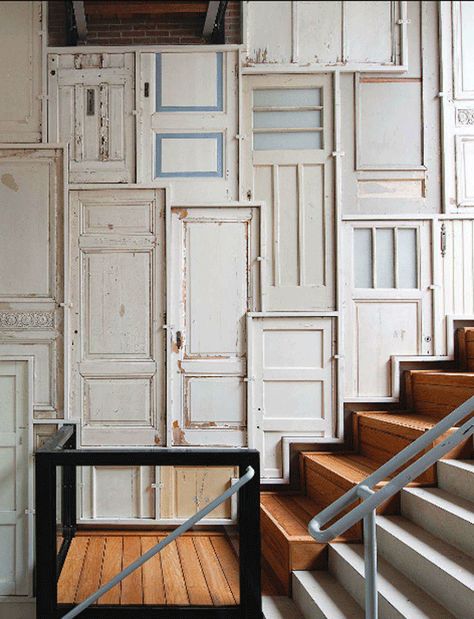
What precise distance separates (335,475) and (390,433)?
1.53 ft

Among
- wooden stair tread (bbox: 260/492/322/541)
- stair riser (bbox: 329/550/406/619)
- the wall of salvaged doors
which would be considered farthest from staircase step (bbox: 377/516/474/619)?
the wall of salvaged doors

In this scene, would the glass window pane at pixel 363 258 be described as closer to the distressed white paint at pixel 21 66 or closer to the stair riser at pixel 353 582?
the stair riser at pixel 353 582

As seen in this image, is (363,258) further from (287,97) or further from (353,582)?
(353,582)

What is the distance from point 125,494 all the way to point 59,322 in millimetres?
1280

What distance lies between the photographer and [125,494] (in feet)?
15.3

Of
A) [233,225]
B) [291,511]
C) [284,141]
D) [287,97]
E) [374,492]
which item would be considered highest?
[287,97]

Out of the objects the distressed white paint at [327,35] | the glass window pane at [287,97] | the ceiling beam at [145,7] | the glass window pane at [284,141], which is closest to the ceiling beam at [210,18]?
the ceiling beam at [145,7]

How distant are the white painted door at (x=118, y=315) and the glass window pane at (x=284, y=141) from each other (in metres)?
0.81

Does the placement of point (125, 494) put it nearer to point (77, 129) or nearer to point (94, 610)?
point (94, 610)

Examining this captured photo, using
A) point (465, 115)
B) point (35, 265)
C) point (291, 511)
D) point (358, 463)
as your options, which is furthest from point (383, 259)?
point (35, 265)

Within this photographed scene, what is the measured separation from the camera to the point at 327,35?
4875 mm

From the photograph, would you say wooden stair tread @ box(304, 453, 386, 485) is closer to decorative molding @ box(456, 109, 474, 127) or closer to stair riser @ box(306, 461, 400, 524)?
stair riser @ box(306, 461, 400, 524)

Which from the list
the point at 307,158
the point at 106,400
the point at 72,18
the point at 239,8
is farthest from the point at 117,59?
the point at 106,400

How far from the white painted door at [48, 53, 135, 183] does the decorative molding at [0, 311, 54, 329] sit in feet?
3.24
